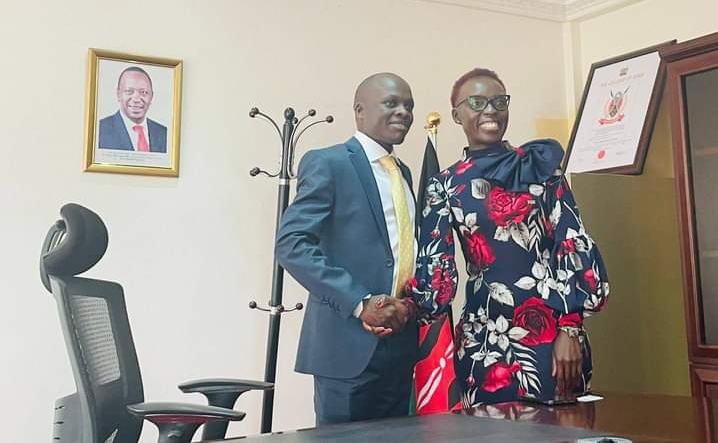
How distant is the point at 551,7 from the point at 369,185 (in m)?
1.90

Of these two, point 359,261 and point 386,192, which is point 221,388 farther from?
point 386,192

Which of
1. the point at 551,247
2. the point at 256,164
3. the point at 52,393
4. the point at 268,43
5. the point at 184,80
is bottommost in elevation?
the point at 52,393

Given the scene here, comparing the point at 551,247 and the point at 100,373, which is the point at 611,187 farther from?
the point at 100,373

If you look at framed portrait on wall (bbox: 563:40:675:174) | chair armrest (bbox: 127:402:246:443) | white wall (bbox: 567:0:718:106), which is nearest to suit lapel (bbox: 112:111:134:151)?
chair armrest (bbox: 127:402:246:443)

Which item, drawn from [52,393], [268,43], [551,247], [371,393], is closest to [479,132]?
[551,247]

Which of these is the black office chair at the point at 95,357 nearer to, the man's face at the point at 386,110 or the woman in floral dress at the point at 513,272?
the woman in floral dress at the point at 513,272

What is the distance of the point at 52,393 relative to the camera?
7.65ft

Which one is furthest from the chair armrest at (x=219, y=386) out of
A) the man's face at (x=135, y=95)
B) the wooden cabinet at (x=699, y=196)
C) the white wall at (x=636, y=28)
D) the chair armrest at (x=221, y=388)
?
the white wall at (x=636, y=28)

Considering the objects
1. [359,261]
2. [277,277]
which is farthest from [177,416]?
[277,277]

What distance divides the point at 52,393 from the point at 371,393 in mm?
1138

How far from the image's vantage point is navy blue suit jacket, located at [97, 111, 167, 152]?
8.09 feet

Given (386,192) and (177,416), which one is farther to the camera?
(386,192)

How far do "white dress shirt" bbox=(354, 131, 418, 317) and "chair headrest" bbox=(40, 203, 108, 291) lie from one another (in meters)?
0.70

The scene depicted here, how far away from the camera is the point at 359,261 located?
1.83 m
